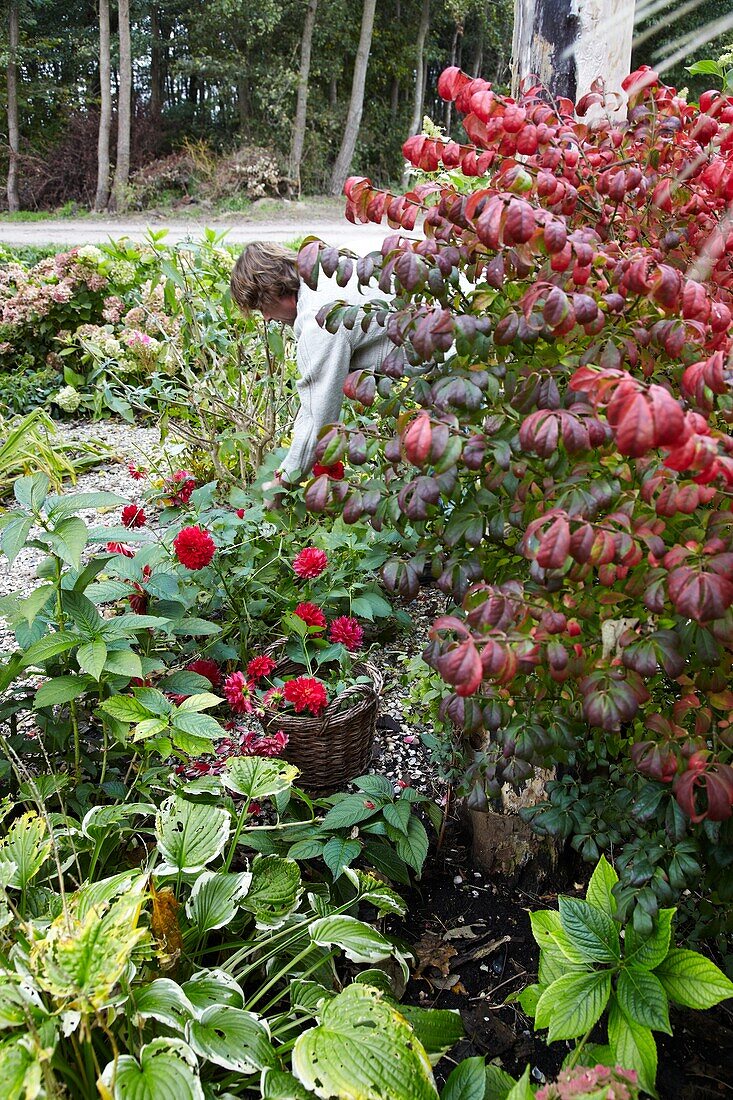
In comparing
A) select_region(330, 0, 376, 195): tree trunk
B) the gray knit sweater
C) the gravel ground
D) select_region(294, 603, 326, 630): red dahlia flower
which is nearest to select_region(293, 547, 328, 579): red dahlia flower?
select_region(294, 603, 326, 630): red dahlia flower

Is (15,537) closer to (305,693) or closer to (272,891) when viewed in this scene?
(305,693)

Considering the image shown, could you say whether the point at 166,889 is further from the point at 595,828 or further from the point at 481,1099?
the point at 595,828

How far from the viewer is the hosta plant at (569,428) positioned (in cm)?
102

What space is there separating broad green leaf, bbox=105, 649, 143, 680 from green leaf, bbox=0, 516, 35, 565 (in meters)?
0.29

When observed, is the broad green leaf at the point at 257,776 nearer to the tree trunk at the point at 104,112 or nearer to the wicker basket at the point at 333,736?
the wicker basket at the point at 333,736

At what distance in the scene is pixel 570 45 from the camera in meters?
1.86

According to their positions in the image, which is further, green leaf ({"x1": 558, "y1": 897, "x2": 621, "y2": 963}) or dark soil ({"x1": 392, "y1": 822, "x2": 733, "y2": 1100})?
dark soil ({"x1": 392, "y1": 822, "x2": 733, "y2": 1100})

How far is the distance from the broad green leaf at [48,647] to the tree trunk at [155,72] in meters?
19.5

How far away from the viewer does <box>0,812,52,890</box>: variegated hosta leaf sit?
1436 millimetres

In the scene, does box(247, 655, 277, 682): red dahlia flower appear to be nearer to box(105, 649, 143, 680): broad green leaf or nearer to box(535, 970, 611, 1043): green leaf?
box(105, 649, 143, 680): broad green leaf

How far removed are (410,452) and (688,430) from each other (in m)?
0.34

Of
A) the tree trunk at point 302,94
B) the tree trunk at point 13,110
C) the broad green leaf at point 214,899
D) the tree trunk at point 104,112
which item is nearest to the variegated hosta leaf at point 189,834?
the broad green leaf at point 214,899

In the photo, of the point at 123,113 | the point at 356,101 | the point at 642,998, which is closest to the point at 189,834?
the point at 642,998

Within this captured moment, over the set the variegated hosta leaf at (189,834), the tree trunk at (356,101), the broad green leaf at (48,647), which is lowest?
the variegated hosta leaf at (189,834)
